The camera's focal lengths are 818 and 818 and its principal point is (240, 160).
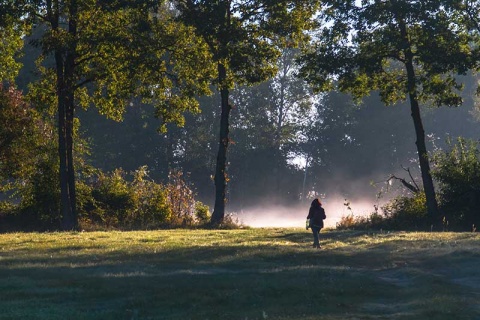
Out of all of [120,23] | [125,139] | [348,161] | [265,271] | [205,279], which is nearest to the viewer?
[205,279]

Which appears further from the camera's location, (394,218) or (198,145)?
(198,145)

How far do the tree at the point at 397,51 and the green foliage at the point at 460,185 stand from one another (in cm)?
64

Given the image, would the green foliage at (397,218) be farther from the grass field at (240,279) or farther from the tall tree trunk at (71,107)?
the tall tree trunk at (71,107)

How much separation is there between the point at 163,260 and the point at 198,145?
69.9 m

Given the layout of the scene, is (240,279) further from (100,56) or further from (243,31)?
(243,31)

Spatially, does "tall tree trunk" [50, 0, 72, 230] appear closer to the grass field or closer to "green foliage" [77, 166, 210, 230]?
"green foliage" [77, 166, 210, 230]

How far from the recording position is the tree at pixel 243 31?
37156 mm

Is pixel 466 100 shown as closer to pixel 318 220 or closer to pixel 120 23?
pixel 120 23

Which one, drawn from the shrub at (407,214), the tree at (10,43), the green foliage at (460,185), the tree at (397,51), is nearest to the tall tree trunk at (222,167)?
the tree at (397,51)

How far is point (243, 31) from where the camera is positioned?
3791 centimetres

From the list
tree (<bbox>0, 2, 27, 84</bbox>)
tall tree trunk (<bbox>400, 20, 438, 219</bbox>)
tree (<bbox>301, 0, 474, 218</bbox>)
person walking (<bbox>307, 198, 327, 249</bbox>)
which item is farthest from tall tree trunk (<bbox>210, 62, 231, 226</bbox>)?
person walking (<bbox>307, 198, 327, 249</bbox>)

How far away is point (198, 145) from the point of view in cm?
8994

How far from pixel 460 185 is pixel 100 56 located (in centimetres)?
1637

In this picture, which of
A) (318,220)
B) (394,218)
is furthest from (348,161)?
(318,220)
